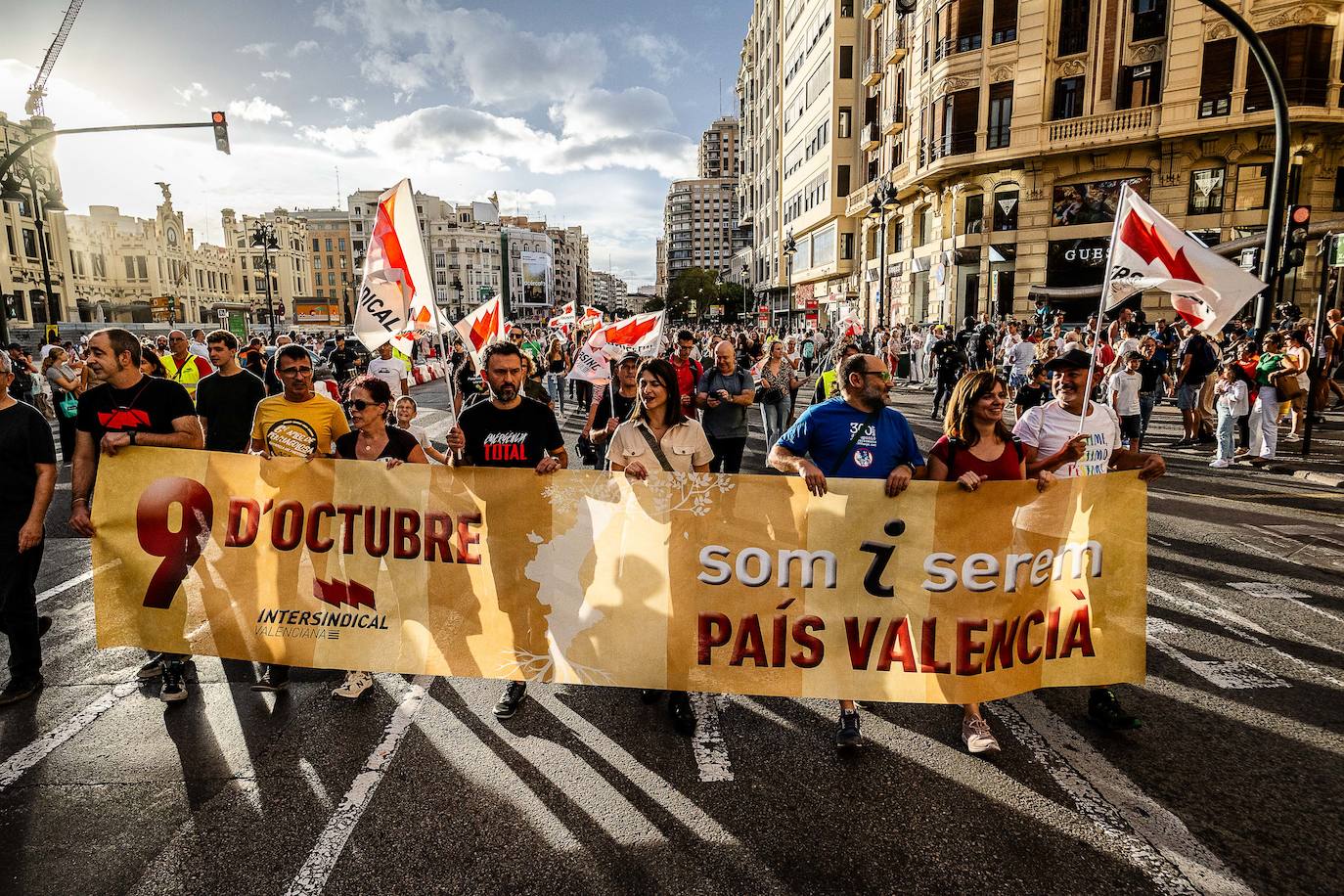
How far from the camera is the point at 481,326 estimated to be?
9562 millimetres

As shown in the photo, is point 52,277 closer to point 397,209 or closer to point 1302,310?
point 397,209

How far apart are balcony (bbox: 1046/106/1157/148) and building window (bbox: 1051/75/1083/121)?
0.81 m

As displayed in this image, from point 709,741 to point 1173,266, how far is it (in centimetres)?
414

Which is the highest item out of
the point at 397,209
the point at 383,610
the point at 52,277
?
the point at 52,277

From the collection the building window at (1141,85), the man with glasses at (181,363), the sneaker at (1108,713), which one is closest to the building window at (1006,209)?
the building window at (1141,85)

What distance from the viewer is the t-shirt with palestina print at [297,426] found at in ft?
16.2

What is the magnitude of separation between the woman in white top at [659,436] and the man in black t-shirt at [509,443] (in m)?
0.36

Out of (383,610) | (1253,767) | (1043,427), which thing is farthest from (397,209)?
(1253,767)

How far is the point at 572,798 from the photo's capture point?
343cm

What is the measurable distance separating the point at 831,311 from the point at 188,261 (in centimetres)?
8002

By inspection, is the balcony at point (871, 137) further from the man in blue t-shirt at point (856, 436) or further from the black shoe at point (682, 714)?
the black shoe at point (682, 714)

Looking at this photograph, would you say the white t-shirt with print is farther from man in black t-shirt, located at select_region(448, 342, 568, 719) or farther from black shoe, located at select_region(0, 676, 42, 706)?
black shoe, located at select_region(0, 676, 42, 706)

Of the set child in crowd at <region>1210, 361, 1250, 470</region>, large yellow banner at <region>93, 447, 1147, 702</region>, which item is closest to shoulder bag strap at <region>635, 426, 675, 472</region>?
large yellow banner at <region>93, 447, 1147, 702</region>

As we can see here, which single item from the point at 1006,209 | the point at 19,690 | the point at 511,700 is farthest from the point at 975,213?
the point at 19,690
